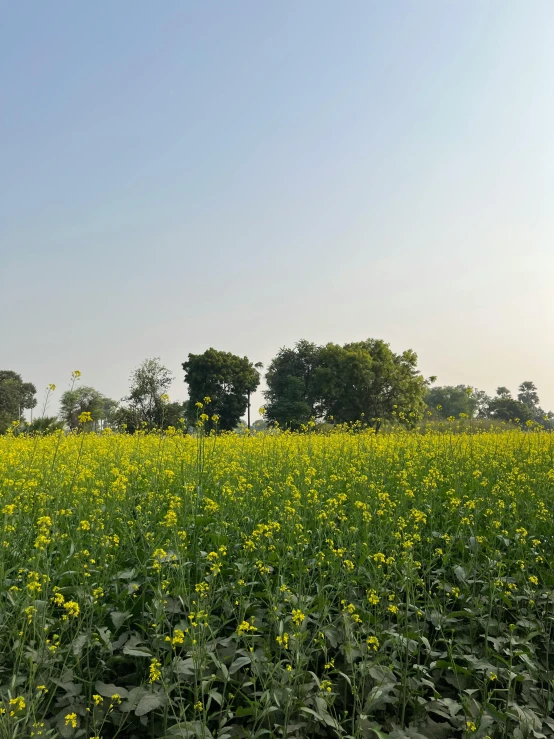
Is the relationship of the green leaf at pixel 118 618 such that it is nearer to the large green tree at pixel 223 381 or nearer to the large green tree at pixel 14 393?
the large green tree at pixel 223 381

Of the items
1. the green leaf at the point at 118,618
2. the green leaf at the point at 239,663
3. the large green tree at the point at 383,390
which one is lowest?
the green leaf at the point at 239,663

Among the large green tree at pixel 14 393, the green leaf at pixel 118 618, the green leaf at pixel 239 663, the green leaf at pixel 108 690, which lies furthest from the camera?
the large green tree at pixel 14 393

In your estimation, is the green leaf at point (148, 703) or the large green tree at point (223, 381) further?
the large green tree at point (223, 381)

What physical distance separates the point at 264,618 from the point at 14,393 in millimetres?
86013

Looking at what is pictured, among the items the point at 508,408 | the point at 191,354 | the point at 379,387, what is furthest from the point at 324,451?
the point at 508,408

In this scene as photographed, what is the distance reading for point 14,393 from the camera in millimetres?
80750

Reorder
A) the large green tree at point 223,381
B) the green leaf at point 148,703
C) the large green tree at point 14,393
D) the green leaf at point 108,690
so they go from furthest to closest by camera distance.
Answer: the large green tree at point 14,393 → the large green tree at point 223,381 → the green leaf at point 108,690 → the green leaf at point 148,703

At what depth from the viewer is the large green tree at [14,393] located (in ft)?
249

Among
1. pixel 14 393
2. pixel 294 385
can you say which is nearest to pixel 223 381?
pixel 294 385

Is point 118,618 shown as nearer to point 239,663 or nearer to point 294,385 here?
point 239,663

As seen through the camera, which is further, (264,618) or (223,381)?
(223,381)

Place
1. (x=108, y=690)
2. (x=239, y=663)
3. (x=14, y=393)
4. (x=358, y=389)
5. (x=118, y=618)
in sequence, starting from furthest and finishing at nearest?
(x=14, y=393)
(x=358, y=389)
(x=118, y=618)
(x=239, y=663)
(x=108, y=690)

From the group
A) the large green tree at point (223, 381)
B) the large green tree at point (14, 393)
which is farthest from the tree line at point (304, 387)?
the large green tree at point (14, 393)

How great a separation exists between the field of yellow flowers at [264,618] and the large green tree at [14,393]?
226 ft
